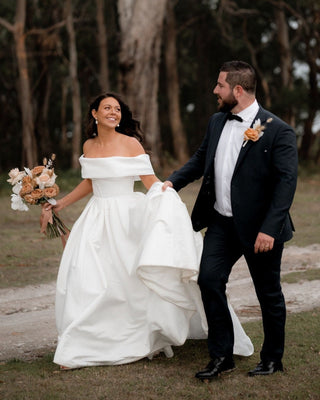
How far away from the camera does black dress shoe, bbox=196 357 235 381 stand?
16.6ft

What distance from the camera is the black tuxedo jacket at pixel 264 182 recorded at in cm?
486

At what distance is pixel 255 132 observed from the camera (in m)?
4.92

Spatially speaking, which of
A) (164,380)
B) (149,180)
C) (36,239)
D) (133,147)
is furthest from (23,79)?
(164,380)

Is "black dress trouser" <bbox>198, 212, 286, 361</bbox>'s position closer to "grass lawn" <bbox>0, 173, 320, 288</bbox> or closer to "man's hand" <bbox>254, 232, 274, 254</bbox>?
"man's hand" <bbox>254, 232, 274, 254</bbox>

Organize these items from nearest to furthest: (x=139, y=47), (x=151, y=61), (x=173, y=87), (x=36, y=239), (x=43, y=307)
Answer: (x=43, y=307)
(x=36, y=239)
(x=139, y=47)
(x=151, y=61)
(x=173, y=87)

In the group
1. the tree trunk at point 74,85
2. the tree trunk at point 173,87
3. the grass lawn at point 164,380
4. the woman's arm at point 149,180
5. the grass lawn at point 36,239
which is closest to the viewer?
the grass lawn at point 164,380

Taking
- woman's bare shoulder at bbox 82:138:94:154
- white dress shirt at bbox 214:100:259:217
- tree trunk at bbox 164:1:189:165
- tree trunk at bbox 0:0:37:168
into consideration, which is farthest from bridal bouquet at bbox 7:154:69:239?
tree trunk at bbox 164:1:189:165

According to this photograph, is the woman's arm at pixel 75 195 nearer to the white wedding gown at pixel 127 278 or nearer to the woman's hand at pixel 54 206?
the woman's hand at pixel 54 206

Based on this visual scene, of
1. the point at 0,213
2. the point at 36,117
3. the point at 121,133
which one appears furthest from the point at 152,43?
the point at 121,133

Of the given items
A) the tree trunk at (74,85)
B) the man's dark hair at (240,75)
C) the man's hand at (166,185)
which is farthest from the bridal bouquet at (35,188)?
the tree trunk at (74,85)

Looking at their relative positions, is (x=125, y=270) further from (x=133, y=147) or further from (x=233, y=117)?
(x=233, y=117)

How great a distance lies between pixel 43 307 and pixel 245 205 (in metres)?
3.63

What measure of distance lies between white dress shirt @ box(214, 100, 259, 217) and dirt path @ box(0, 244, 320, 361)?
2172mm

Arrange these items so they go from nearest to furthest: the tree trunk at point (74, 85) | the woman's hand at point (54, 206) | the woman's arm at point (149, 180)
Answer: the woman's arm at point (149, 180) < the woman's hand at point (54, 206) < the tree trunk at point (74, 85)
